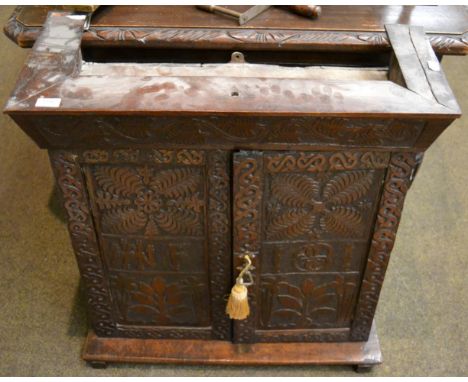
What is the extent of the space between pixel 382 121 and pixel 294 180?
0.73 feet

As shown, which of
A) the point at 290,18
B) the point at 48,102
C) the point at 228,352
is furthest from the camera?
the point at 228,352

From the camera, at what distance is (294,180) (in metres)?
1.19

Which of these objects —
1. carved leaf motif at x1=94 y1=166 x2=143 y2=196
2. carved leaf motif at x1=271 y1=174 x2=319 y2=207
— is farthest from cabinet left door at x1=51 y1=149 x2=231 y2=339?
carved leaf motif at x1=271 y1=174 x2=319 y2=207

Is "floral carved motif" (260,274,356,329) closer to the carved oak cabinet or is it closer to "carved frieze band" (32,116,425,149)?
the carved oak cabinet

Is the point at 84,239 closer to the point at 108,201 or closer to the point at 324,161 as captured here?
the point at 108,201

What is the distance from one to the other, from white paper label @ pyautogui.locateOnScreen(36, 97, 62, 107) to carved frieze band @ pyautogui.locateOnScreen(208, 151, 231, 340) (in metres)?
0.30

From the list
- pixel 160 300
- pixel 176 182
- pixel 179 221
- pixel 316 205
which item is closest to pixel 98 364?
pixel 160 300

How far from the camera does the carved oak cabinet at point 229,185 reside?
→ 3.49 ft

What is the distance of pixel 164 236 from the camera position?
1.31 meters

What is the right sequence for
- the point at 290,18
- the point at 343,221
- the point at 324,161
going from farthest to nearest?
the point at 290,18
the point at 343,221
the point at 324,161

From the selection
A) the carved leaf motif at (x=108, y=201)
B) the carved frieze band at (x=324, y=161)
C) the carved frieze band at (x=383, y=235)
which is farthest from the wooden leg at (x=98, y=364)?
the carved frieze band at (x=324, y=161)

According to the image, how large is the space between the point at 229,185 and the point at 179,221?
16 cm

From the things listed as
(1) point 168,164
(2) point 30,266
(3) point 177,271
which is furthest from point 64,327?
(1) point 168,164

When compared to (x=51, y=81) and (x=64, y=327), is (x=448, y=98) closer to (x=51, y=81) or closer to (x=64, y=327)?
(x=51, y=81)
